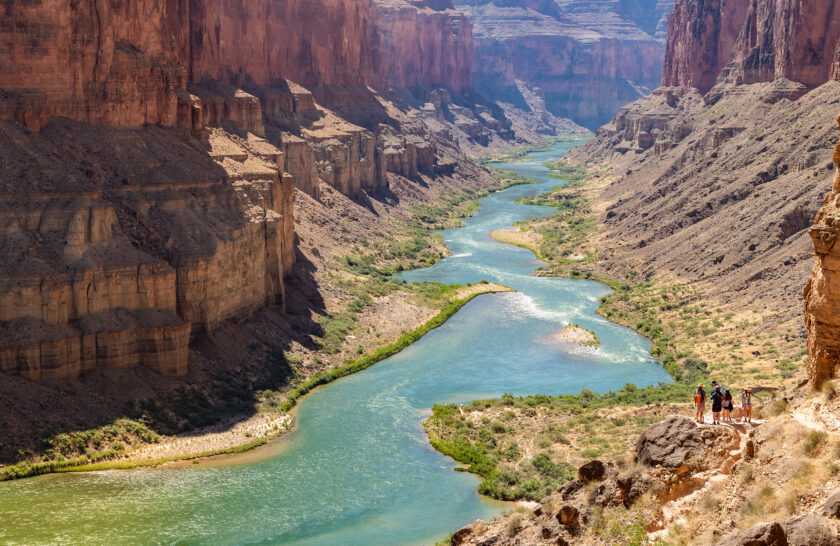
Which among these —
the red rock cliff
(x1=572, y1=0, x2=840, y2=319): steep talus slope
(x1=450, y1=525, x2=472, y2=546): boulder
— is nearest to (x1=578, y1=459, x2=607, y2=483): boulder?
(x1=450, y1=525, x2=472, y2=546): boulder

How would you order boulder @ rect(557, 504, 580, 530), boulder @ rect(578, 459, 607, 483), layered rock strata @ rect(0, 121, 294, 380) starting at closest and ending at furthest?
boulder @ rect(557, 504, 580, 530) → boulder @ rect(578, 459, 607, 483) → layered rock strata @ rect(0, 121, 294, 380)

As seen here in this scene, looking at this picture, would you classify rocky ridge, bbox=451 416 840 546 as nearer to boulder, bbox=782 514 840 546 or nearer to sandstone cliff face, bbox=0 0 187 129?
boulder, bbox=782 514 840 546

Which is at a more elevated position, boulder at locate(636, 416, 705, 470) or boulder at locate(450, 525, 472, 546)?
boulder at locate(636, 416, 705, 470)

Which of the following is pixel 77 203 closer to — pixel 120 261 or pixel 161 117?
pixel 120 261

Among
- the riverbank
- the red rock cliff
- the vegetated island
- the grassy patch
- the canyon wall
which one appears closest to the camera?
the riverbank

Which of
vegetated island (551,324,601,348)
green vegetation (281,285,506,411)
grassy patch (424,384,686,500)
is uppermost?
grassy patch (424,384,686,500)

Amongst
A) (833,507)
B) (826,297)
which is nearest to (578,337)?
(826,297)
